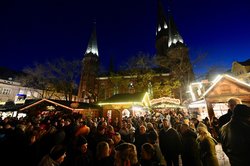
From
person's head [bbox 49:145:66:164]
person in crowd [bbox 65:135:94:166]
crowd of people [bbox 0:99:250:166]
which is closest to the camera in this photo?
crowd of people [bbox 0:99:250:166]

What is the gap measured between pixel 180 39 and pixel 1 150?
46841 mm

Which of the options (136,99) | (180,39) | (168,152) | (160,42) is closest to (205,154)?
(168,152)

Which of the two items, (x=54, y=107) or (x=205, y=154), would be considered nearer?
(x=205, y=154)

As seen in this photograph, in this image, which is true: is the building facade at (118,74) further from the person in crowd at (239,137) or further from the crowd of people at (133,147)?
the person in crowd at (239,137)

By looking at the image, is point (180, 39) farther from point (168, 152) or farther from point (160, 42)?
point (168, 152)

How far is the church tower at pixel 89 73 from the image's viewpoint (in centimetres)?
4200

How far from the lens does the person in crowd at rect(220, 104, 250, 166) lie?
225cm

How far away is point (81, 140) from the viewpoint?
346 cm

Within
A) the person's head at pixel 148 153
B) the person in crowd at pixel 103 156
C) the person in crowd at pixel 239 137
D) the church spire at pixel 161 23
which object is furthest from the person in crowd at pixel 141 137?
the church spire at pixel 161 23

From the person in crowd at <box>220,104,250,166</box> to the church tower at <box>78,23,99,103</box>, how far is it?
38178 millimetres

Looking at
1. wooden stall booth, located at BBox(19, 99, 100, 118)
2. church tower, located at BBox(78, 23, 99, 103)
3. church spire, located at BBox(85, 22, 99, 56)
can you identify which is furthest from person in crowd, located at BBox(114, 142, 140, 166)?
church spire, located at BBox(85, 22, 99, 56)

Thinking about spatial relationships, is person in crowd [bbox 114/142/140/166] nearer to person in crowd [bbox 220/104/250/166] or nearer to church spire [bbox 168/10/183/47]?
person in crowd [bbox 220/104/250/166]

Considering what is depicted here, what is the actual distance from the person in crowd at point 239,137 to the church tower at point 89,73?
3818 cm

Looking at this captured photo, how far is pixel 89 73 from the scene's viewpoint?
44531 mm
